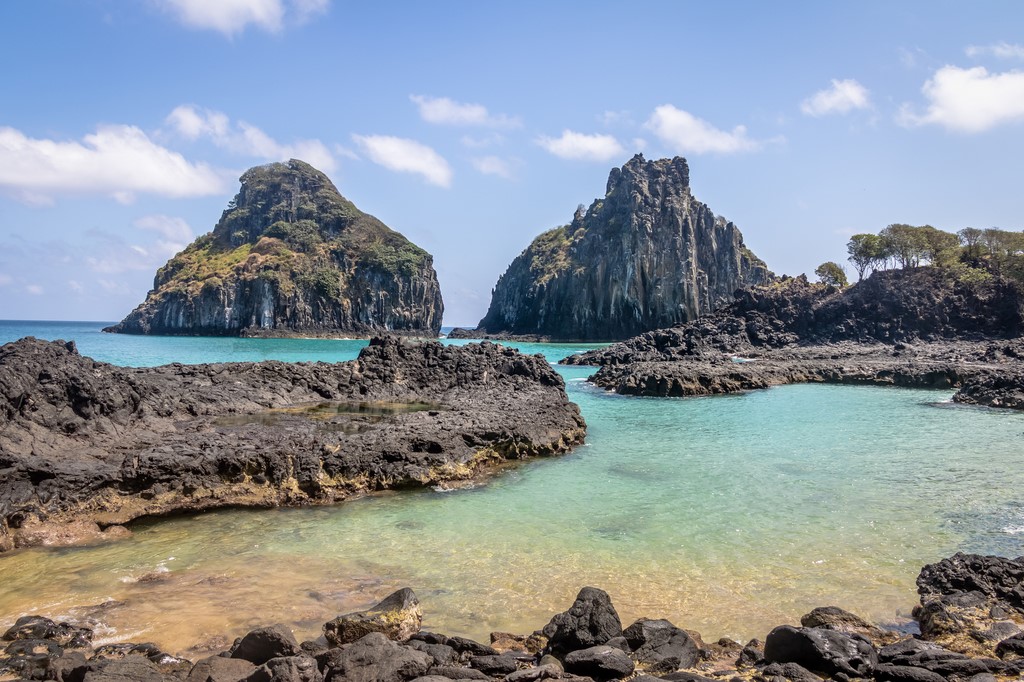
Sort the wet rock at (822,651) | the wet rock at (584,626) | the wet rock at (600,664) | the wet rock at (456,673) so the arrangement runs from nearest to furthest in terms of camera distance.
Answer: the wet rock at (456,673) < the wet rock at (600,664) < the wet rock at (822,651) < the wet rock at (584,626)

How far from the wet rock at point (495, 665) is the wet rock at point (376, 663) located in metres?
0.61

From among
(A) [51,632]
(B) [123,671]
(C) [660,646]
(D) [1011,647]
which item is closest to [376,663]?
(B) [123,671]

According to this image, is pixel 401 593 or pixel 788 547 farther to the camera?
pixel 788 547

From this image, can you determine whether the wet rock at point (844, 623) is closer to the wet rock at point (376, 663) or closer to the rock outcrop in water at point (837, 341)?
the wet rock at point (376, 663)

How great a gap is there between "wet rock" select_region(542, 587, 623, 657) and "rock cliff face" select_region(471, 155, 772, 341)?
120 metres

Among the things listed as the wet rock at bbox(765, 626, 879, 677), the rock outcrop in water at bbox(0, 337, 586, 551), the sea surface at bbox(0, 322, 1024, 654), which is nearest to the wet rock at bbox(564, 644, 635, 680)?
the wet rock at bbox(765, 626, 879, 677)

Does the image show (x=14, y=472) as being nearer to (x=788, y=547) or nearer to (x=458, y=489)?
(x=458, y=489)

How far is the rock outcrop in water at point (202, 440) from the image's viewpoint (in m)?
12.6

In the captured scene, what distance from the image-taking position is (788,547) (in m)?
11.8

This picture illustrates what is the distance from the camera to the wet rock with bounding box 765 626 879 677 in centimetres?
677

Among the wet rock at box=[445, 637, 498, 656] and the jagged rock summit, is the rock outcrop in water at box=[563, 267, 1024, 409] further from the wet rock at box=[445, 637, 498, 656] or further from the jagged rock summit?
the jagged rock summit

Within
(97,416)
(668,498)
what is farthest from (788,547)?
(97,416)

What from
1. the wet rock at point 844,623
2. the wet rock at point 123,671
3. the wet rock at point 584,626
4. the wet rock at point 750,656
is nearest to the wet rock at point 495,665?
the wet rock at point 584,626

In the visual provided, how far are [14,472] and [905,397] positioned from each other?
136 feet
